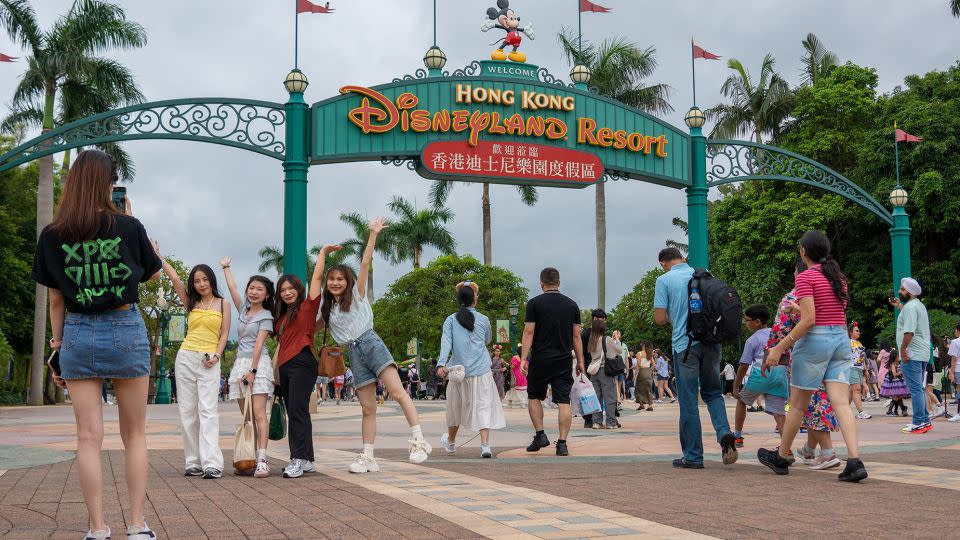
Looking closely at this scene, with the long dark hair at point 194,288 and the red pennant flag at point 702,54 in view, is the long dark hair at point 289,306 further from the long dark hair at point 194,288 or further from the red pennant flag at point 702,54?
the red pennant flag at point 702,54

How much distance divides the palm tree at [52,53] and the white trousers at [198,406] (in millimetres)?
20923

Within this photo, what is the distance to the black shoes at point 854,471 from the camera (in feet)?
20.4

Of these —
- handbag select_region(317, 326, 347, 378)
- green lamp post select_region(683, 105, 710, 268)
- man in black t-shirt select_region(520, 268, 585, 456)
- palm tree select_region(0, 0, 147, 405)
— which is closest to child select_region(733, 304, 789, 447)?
man in black t-shirt select_region(520, 268, 585, 456)

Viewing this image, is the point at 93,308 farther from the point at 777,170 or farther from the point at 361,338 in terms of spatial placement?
the point at 777,170

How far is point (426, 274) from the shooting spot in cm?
5366

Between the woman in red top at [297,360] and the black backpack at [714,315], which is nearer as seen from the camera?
the woman in red top at [297,360]

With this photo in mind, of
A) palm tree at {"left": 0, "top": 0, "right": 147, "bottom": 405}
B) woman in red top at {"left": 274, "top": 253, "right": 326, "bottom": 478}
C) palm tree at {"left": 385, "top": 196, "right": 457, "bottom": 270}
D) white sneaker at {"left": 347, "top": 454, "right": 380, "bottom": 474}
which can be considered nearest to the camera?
woman in red top at {"left": 274, "top": 253, "right": 326, "bottom": 478}

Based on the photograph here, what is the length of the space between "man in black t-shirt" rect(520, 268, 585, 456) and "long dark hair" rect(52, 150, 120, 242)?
195 inches

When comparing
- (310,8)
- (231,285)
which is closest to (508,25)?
(310,8)

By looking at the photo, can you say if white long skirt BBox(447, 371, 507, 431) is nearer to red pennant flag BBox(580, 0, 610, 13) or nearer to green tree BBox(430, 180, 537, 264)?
red pennant flag BBox(580, 0, 610, 13)

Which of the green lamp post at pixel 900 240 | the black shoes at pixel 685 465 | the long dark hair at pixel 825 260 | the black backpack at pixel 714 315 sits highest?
the green lamp post at pixel 900 240

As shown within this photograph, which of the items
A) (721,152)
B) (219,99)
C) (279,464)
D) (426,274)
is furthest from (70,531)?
(426,274)

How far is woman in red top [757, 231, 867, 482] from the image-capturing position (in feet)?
21.7

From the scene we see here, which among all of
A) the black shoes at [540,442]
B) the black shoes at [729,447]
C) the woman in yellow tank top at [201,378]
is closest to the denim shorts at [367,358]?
the woman in yellow tank top at [201,378]
